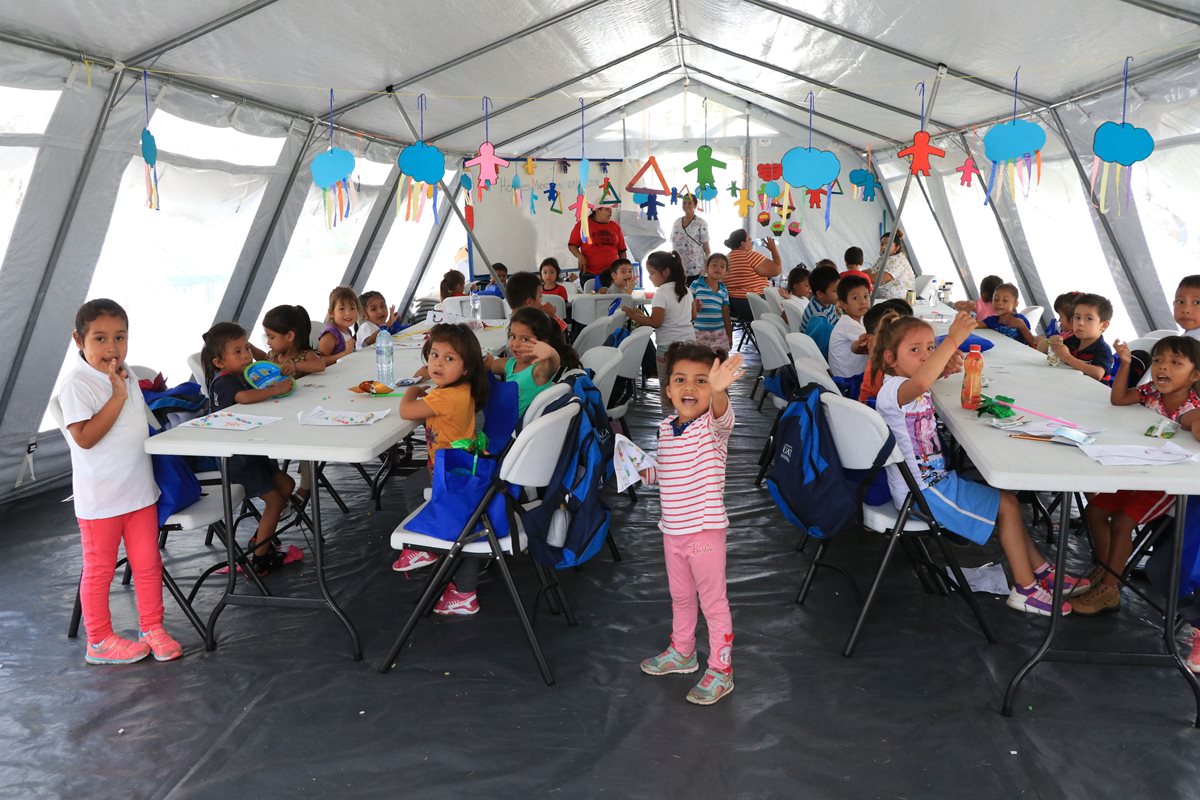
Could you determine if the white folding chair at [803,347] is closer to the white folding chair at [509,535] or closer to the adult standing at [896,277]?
the white folding chair at [509,535]

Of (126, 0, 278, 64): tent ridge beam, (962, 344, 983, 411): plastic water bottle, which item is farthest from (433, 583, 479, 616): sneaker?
(126, 0, 278, 64): tent ridge beam

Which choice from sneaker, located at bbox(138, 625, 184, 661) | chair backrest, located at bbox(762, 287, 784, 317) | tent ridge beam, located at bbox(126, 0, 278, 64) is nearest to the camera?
sneaker, located at bbox(138, 625, 184, 661)

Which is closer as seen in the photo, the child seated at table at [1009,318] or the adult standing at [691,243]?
the child seated at table at [1009,318]

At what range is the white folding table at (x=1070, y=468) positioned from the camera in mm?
2598

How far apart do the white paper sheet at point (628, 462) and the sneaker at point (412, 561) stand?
1415mm

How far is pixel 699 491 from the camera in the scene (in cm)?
296

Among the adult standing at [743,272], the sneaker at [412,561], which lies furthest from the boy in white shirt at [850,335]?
the adult standing at [743,272]

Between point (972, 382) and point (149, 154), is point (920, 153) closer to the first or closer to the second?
point (972, 382)

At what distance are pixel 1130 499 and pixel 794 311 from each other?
3551 millimetres

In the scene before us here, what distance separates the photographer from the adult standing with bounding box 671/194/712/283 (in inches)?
396

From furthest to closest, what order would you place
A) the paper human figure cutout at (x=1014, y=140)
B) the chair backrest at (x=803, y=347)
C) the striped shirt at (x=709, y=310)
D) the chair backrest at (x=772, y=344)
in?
the striped shirt at (x=709, y=310), the paper human figure cutout at (x=1014, y=140), the chair backrest at (x=772, y=344), the chair backrest at (x=803, y=347)

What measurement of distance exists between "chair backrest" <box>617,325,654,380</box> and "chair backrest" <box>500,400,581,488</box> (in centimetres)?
154

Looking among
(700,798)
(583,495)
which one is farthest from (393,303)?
(700,798)

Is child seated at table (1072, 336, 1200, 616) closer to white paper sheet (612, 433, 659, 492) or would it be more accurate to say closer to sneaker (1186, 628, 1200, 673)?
sneaker (1186, 628, 1200, 673)
